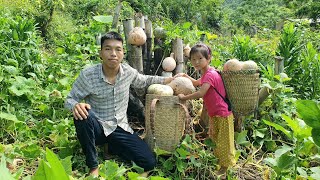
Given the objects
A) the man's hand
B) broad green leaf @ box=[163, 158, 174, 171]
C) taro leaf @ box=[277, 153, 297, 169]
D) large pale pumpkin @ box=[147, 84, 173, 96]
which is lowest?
broad green leaf @ box=[163, 158, 174, 171]

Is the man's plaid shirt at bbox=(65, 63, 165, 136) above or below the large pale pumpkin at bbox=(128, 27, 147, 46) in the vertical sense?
below

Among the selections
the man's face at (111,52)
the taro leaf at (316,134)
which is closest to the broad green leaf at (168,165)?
the man's face at (111,52)

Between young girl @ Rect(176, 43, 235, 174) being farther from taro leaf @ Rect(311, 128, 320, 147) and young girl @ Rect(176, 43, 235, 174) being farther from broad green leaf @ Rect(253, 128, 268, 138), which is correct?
taro leaf @ Rect(311, 128, 320, 147)

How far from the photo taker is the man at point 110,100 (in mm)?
2965

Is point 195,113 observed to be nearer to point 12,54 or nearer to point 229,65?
point 229,65

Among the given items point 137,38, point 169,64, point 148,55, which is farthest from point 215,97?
point 148,55

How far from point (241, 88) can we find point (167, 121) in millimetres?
721

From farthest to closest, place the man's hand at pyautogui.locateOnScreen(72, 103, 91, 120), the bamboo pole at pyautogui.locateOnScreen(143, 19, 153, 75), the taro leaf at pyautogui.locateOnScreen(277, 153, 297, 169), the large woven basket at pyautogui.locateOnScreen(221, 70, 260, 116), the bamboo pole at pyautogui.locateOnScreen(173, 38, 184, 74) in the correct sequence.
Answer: the bamboo pole at pyautogui.locateOnScreen(143, 19, 153, 75) < the bamboo pole at pyautogui.locateOnScreen(173, 38, 184, 74) < the large woven basket at pyautogui.locateOnScreen(221, 70, 260, 116) < the man's hand at pyautogui.locateOnScreen(72, 103, 91, 120) < the taro leaf at pyautogui.locateOnScreen(277, 153, 297, 169)

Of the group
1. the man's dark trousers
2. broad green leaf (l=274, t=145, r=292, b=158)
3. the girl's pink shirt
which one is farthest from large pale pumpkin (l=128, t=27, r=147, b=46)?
broad green leaf (l=274, t=145, r=292, b=158)

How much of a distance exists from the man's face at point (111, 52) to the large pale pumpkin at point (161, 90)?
0.46 meters

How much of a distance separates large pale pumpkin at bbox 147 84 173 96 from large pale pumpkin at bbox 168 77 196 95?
0.06m

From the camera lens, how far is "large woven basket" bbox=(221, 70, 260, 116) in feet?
10.5

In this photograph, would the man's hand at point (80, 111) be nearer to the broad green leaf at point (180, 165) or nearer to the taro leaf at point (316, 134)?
the broad green leaf at point (180, 165)

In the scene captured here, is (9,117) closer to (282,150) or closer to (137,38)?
(137,38)
